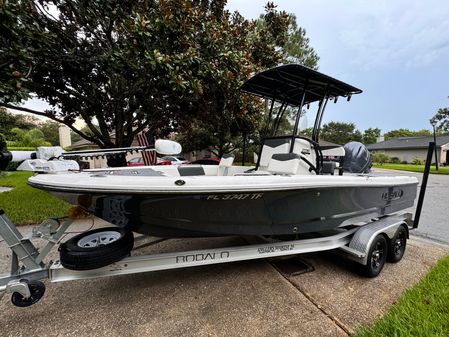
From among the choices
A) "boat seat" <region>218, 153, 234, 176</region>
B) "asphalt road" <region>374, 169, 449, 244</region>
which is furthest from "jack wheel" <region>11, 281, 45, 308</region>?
"asphalt road" <region>374, 169, 449, 244</region>

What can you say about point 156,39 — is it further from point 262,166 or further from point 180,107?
point 262,166

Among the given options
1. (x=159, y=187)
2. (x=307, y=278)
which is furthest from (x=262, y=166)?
(x=159, y=187)

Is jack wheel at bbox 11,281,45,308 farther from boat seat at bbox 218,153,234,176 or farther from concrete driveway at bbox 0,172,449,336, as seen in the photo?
boat seat at bbox 218,153,234,176

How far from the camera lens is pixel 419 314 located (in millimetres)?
1911

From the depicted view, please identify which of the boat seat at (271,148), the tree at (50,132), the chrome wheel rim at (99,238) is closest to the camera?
the chrome wheel rim at (99,238)

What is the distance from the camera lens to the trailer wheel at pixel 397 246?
2.91 meters

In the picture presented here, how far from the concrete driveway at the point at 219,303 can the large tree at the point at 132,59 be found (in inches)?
118

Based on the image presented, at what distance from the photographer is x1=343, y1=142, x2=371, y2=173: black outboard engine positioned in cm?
354

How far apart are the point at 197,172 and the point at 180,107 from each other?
3401mm

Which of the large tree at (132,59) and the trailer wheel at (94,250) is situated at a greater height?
the large tree at (132,59)

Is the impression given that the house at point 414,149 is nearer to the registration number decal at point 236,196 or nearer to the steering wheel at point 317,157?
the steering wheel at point 317,157

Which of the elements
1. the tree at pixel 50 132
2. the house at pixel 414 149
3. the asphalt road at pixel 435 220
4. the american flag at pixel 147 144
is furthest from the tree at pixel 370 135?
the tree at pixel 50 132

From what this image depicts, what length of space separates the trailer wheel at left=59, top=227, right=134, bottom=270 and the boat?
0.48ft

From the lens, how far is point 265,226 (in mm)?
2221
